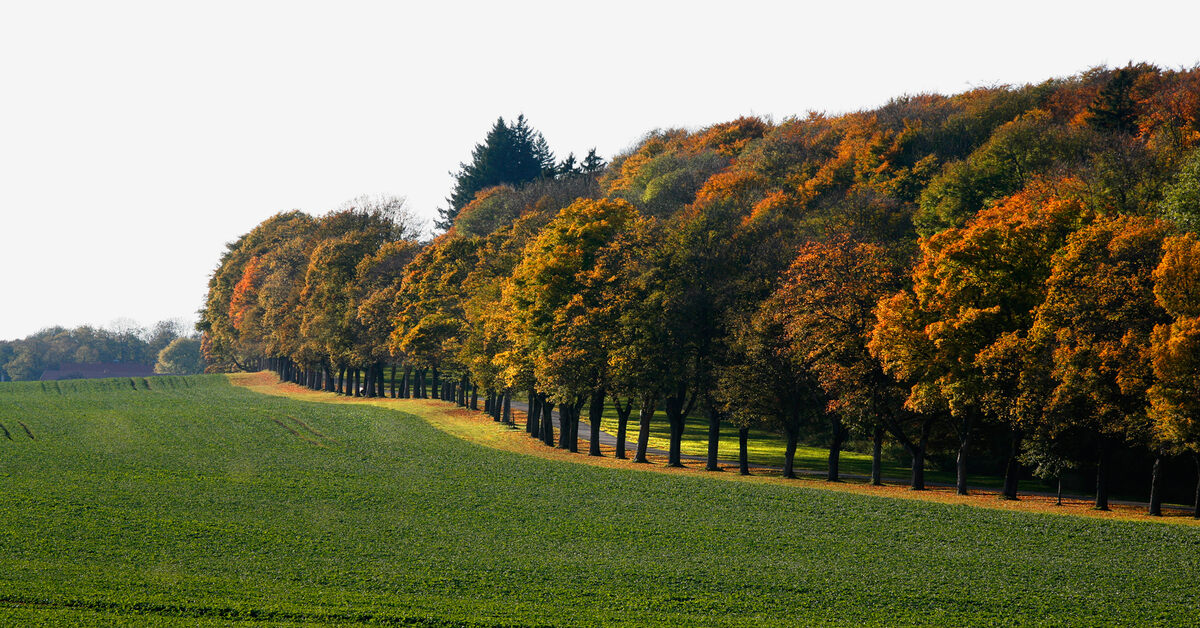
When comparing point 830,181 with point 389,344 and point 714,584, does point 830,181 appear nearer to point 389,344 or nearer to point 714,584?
point 389,344

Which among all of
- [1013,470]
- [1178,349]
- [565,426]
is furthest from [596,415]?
[1178,349]

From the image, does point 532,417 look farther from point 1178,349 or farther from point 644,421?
point 1178,349

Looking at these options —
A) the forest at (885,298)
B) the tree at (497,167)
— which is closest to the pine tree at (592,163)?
the tree at (497,167)

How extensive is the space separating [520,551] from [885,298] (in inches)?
1144

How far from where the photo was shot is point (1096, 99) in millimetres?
102375

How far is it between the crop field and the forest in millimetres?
7526

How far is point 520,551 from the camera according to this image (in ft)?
133

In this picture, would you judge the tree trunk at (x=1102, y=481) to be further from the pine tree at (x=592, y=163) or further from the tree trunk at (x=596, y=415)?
the pine tree at (x=592, y=163)

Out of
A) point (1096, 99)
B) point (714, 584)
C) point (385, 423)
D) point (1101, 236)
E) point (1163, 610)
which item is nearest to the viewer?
point (1163, 610)

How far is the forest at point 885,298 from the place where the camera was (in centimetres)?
4988

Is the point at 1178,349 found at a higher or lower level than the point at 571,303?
lower

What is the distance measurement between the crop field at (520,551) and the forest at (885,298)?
24.7 feet

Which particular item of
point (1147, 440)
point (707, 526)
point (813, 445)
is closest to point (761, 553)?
point (707, 526)

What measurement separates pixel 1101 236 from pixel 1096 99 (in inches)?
2393
